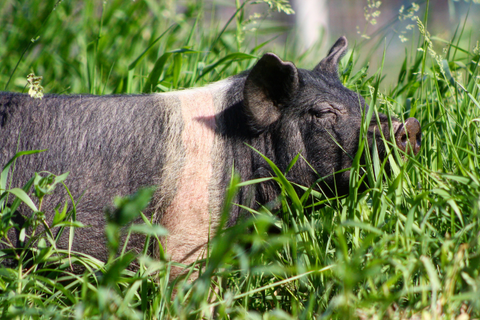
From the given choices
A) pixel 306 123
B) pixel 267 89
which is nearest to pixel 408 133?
pixel 306 123

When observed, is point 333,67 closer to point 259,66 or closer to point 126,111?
point 259,66

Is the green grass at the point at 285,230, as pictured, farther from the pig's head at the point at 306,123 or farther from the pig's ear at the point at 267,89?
the pig's ear at the point at 267,89

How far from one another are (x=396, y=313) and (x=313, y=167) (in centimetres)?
117

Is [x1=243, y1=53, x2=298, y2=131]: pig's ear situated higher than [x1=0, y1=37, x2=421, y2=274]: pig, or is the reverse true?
[x1=243, y1=53, x2=298, y2=131]: pig's ear

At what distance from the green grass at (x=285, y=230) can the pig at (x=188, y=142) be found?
135 millimetres

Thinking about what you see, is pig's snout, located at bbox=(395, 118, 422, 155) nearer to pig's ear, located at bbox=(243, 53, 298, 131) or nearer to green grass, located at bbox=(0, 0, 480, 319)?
green grass, located at bbox=(0, 0, 480, 319)

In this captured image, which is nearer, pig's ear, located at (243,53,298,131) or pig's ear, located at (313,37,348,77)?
pig's ear, located at (243,53,298,131)

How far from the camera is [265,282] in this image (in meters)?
2.49

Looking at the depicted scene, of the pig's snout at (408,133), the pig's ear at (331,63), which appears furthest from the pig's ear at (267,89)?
the pig's snout at (408,133)

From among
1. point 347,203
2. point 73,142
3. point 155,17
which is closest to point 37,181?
point 73,142

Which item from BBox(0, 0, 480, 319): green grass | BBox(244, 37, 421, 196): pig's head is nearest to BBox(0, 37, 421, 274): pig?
BBox(244, 37, 421, 196): pig's head

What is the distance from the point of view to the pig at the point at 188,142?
2.68 meters

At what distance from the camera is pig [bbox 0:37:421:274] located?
268 cm

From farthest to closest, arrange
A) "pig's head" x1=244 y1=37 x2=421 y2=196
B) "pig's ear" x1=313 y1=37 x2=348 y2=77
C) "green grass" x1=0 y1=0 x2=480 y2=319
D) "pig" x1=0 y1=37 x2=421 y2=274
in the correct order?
"pig's ear" x1=313 y1=37 x2=348 y2=77 < "pig's head" x1=244 y1=37 x2=421 y2=196 < "pig" x1=0 y1=37 x2=421 y2=274 < "green grass" x1=0 y1=0 x2=480 y2=319
